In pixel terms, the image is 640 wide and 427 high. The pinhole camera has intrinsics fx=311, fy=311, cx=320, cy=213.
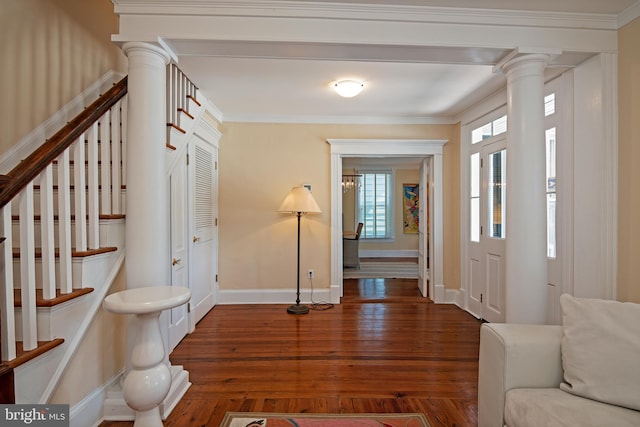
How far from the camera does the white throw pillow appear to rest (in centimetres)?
127

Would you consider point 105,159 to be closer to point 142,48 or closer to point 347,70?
point 142,48

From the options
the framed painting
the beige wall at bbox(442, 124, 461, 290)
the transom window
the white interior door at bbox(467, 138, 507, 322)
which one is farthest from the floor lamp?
the framed painting

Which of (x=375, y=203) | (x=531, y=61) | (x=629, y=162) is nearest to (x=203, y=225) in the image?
A: (x=531, y=61)

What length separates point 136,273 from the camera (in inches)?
72.1

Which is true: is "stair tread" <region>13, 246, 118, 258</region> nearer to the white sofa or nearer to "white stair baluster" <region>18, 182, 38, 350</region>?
"white stair baluster" <region>18, 182, 38, 350</region>

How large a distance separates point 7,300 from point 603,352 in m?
2.58

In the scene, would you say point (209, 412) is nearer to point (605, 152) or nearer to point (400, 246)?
point (605, 152)

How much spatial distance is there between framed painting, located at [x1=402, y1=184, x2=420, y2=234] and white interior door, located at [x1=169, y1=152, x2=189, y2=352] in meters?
6.30

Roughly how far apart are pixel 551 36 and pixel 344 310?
3239 mm

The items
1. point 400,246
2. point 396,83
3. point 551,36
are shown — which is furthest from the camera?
point 400,246

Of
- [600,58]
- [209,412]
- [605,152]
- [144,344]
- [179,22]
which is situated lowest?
[209,412]

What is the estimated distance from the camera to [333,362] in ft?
8.44

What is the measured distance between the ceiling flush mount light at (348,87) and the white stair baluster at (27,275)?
245cm

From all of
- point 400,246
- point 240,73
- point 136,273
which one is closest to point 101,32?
point 240,73
